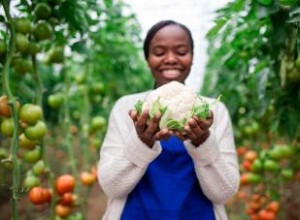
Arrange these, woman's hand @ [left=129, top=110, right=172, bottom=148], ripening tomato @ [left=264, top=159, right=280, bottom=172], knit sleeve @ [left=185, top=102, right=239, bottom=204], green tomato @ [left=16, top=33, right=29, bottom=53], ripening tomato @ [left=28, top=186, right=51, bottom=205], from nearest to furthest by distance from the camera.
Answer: woman's hand @ [left=129, top=110, right=172, bottom=148], knit sleeve @ [left=185, top=102, right=239, bottom=204], green tomato @ [left=16, top=33, right=29, bottom=53], ripening tomato @ [left=28, top=186, right=51, bottom=205], ripening tomato @ [left=264, top=159, right=280, bottom=172]

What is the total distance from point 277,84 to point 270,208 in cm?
103

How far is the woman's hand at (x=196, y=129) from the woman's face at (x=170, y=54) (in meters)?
0.25

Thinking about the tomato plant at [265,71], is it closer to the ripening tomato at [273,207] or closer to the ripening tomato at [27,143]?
the ripening tomato at [273,207]

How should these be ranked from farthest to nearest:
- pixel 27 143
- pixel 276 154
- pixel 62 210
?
pixel 276 154 < pixel 62 210 < pixel 27 143

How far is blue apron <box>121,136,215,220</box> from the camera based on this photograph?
1153 millimetres

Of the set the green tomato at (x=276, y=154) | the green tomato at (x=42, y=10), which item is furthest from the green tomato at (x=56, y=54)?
the green tomato at (x=276, y=154)

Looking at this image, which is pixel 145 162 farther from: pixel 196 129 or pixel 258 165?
pixel 258 165

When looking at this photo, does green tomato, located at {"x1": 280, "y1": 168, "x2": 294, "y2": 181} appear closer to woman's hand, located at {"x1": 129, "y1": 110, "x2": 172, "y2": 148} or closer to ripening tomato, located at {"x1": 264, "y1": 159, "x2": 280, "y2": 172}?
ripening tomato, located at {"x1": 264, "y1": 159, "x2": 280, "y2": 172}

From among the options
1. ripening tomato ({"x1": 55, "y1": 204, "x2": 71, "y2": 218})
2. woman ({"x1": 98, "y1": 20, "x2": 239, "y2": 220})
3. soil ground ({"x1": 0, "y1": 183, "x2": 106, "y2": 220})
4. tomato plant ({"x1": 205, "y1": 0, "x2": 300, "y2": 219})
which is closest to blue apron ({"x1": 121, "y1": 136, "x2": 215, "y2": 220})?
woman ({"x1": 98, "y1": 20, "x2": 239, "y2": 220})

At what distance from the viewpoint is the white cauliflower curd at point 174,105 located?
102cm

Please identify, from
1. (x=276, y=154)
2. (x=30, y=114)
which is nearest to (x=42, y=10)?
(x=30, y=114)

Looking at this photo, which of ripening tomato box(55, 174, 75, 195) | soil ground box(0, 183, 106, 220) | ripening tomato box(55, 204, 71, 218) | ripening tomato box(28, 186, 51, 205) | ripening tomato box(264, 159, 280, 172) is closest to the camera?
ripening tomato box(28, 186, 51, 205)

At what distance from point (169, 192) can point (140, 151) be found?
0.47ft

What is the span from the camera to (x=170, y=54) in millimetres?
1242
